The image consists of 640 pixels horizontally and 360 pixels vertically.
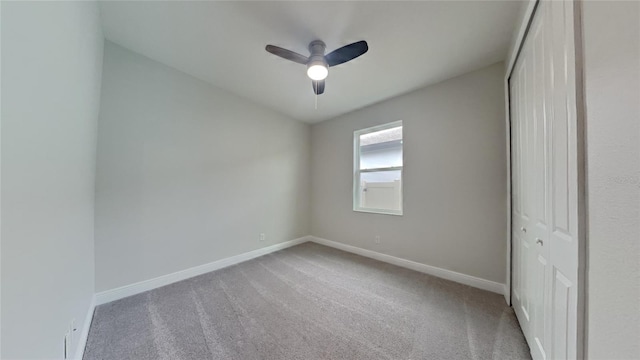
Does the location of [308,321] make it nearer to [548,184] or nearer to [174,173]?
[548,184]

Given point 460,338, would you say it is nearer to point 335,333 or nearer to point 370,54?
point 335,333

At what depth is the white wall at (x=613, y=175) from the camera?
59 centimetres

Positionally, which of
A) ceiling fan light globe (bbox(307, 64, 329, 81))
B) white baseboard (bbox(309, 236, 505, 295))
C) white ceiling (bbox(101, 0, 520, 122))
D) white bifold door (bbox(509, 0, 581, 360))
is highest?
white ceiling (bbox(101, 0, 520, 122))

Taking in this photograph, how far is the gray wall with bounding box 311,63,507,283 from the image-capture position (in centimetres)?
226

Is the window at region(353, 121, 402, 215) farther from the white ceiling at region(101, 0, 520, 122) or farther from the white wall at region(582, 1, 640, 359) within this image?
the white wall at region(582, 1, 640, 359)

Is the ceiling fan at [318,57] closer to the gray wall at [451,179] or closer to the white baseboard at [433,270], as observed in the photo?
the gray wall at [451,179]

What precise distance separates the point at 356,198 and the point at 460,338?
2.29 m

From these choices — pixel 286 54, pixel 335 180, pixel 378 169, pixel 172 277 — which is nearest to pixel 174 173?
pixel 172 277

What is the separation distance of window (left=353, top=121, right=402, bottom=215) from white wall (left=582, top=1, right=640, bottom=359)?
234cm

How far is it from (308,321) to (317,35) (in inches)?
102

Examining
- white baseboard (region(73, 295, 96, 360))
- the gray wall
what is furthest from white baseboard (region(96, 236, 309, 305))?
the gray wall

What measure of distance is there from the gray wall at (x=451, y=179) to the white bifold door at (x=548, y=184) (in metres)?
0.59

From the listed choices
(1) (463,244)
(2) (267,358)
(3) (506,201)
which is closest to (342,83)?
(3) (506,201)

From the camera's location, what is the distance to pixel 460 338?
1578 millimetres
